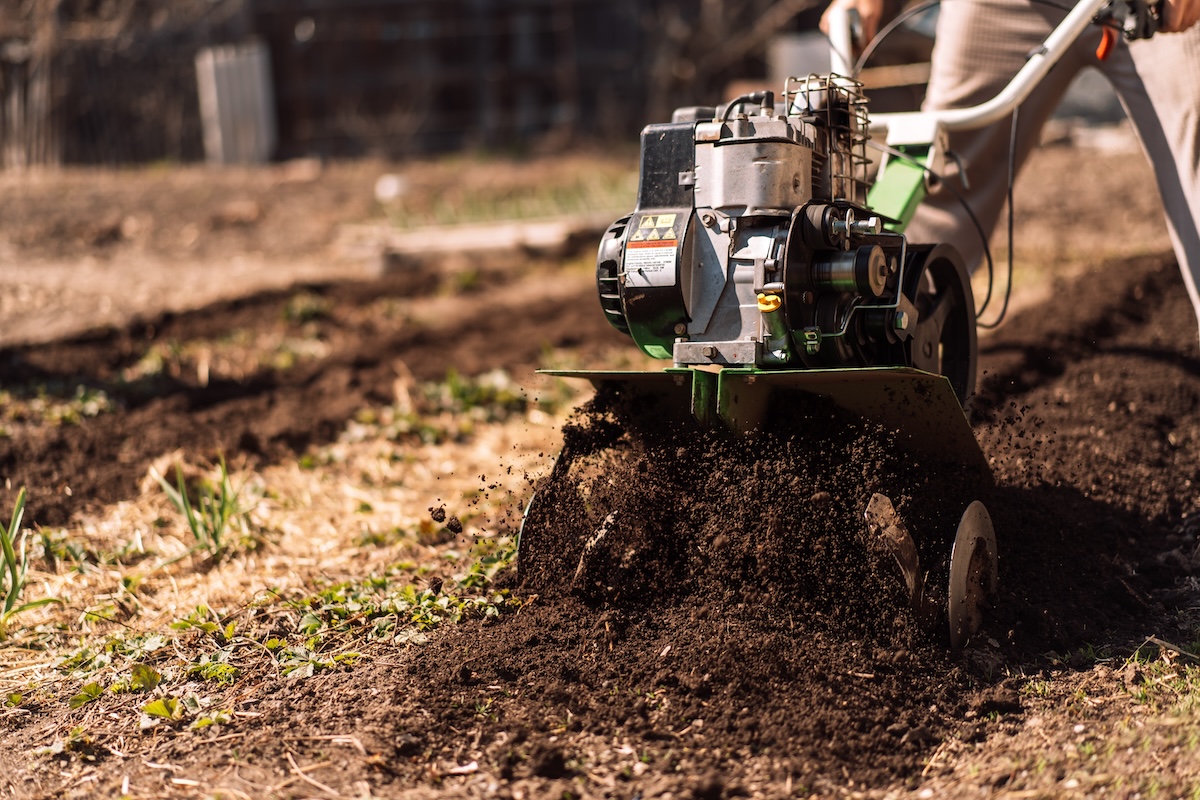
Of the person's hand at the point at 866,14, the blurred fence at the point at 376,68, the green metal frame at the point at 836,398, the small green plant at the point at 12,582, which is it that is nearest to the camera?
the green metal frame at the point at 836,398

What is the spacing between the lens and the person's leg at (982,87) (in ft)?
12.9

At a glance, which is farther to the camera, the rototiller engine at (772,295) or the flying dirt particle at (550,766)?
the rototiller engine at (772,295)

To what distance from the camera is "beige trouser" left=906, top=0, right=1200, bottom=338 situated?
3627 millimetres

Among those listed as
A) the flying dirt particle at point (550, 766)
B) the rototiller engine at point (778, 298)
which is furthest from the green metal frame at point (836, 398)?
the flying dirt particle at point (550, 766)

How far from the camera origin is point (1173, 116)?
3643mm

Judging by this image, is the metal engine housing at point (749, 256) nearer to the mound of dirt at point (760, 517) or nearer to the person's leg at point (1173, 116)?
the mound of dirt at point (760, 517)

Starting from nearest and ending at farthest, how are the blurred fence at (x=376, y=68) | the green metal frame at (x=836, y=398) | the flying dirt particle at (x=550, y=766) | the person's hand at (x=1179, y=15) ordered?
the flying dirt particle at (x=550, y=766) < the green metal frame at (x=836, y=398) < the person's hand at (x=1179, y=15) < the blurred fence at (x=376, y=68)

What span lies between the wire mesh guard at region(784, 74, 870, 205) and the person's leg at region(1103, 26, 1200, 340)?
1115mm

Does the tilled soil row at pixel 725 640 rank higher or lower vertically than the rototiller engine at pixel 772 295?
lower

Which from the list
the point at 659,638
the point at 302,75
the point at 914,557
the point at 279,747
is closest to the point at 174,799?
the point at 279,747

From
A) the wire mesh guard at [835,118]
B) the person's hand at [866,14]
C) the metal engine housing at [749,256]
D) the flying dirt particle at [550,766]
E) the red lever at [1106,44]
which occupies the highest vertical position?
the person's hand at [866,14]

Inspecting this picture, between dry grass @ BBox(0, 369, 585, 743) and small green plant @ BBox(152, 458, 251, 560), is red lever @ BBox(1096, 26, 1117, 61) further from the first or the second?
small green plant @ BBox(152, 458, 251, 560)

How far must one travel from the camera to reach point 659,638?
275 centimetres

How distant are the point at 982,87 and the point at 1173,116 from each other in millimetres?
606
